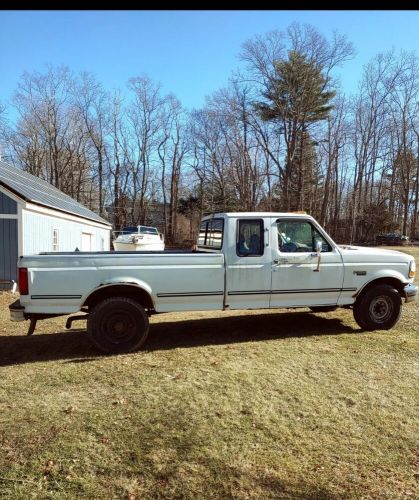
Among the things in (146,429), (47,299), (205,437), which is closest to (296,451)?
(205,437)

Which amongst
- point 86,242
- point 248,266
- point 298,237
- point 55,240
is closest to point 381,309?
point 298,237

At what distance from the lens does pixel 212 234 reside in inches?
282

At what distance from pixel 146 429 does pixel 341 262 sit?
432 centimetres

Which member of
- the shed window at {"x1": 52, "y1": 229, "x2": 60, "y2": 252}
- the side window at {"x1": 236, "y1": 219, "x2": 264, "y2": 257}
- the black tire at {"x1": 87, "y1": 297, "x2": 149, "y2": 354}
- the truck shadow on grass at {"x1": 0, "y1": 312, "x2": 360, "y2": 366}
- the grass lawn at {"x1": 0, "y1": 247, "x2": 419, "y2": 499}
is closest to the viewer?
the grass lawn at {"x1": 0, "y1": 247, "x2": 419, "y2": 499}

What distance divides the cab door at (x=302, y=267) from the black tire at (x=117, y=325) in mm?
2060

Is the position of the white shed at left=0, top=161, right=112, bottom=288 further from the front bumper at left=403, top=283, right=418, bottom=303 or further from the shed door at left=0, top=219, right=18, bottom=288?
the front bumper at left=403, top=283, right=418, bottom=303

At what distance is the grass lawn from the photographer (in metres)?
3.01

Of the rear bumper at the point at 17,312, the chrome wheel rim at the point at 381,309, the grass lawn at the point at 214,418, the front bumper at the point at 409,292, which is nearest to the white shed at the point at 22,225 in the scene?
the grass lawn at the point at 214,418

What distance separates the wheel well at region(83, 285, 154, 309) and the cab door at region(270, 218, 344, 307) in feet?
6.29

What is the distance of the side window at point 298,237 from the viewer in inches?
266

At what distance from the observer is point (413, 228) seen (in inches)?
1956

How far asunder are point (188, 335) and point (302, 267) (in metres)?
2.16

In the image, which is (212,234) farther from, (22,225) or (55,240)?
(55,240)

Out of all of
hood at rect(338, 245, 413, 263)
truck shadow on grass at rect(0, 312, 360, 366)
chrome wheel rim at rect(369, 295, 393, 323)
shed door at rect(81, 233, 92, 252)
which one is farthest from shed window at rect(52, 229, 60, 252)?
chrome wheel rim at rect(369, 295, 393, 323)
